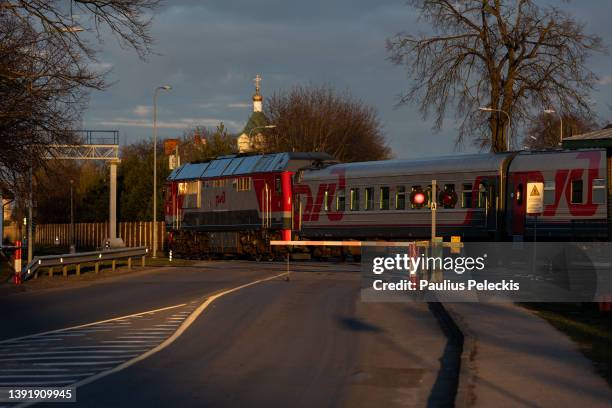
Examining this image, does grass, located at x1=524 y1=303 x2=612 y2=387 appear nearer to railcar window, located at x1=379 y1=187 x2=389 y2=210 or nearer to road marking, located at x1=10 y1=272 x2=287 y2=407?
road marking, located at x1=10 y1=272 x2=287 y2=407

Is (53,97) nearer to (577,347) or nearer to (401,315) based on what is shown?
(401,315)

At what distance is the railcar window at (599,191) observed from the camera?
3111 cm

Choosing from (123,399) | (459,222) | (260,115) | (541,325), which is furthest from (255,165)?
(260,115)

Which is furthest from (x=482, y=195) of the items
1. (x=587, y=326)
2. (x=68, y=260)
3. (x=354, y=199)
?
(x=587, y=326)

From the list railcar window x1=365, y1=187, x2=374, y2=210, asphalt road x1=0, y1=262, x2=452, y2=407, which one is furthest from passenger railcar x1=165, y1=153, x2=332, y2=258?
asphalt road x1=0, y1=262, x2=452, y2=407

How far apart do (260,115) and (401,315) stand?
74.4 meters

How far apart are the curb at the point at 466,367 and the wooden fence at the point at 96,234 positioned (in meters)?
48.0

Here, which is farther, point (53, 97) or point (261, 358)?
point (53, 97)

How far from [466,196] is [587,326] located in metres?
18.1

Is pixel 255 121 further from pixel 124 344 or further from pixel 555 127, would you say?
pixel 124 344

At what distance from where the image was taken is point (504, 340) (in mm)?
15250

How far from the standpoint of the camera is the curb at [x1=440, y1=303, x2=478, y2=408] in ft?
33.4

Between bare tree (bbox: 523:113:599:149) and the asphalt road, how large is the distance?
23584 mm

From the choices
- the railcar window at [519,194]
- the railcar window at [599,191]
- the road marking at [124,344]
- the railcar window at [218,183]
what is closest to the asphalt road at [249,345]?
the road marking at [124,344]
